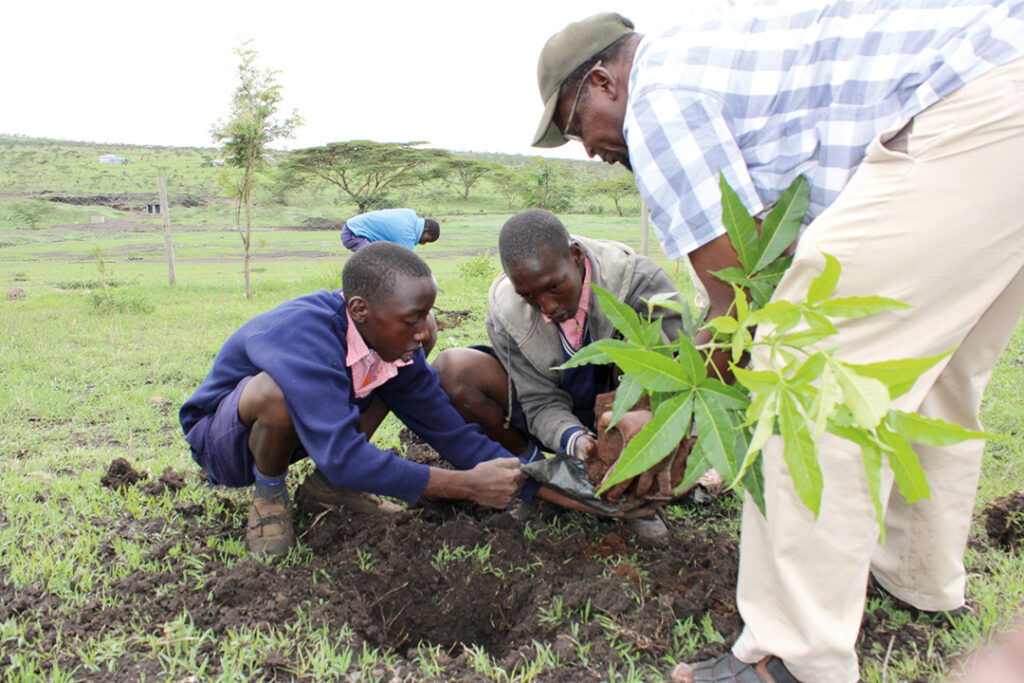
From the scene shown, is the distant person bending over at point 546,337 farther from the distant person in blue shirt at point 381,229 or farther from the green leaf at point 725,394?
the distant person in blue shirt at point 381,229

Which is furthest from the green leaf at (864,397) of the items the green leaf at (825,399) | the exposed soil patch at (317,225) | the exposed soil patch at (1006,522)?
the exposed soil patch at (317,225)

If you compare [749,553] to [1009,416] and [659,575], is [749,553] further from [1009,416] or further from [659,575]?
[1009,416]

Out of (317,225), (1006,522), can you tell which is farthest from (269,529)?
(317,225)

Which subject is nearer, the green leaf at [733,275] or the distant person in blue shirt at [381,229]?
the green leaf at [733,275]

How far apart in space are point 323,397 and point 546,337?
0.86 metres

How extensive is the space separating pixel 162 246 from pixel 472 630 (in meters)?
22.7

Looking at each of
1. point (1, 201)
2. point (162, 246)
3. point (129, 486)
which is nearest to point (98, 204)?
point (1, 201)

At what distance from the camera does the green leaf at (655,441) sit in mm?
1242

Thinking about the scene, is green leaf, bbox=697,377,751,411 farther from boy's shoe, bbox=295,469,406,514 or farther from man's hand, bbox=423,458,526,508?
boy's shoe, bbox=295,469,406,514

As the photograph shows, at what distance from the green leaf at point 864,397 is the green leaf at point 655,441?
13.1 inches

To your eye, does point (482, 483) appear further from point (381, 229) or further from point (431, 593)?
point (381, 229)

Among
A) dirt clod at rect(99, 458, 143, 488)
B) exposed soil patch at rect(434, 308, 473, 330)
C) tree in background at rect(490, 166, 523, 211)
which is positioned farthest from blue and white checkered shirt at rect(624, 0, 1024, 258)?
tree in background at rect(490, 166, 523, 211)

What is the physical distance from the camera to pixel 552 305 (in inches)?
96.8

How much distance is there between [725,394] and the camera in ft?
4.22
